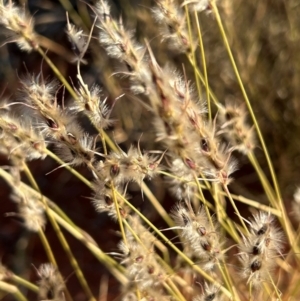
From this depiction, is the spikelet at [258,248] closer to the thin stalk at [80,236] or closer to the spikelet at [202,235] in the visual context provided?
the spikelet at [202,235]

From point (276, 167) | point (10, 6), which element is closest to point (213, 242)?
point (10, 6)

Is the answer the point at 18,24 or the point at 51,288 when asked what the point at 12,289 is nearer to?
the point at 51,288

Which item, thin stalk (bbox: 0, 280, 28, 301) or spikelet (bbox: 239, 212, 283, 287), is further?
thin stalk (bbox: 0, 280, 28, 301)

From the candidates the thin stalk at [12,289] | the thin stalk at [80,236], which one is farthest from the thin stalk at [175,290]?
the thin stalk at [12,289]


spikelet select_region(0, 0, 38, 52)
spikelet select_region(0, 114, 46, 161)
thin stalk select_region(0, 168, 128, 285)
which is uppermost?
spikelet select_region(0, 0, 38, 52)

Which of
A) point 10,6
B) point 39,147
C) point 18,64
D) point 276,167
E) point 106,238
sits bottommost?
point 106,238

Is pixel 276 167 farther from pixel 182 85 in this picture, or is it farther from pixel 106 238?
pixel 182 85

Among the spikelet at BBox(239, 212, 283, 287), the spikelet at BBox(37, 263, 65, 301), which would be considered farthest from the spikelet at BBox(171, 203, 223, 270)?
the spikelet at BBox(37, 263, 65, 301)

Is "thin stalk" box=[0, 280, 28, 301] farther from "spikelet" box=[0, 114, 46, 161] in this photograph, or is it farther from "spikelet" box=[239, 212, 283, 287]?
"spikelet" box=[239, 212, 283, 287]

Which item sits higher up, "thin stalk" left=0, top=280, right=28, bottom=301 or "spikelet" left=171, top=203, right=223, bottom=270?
"spikelet" left=171, top=203, right=223, bottom=270

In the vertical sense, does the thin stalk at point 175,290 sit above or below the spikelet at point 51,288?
below

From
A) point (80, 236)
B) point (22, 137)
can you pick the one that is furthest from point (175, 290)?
point (22, 137)
